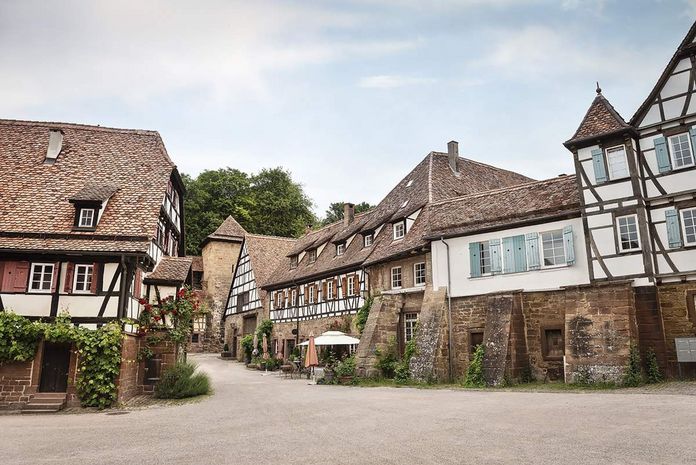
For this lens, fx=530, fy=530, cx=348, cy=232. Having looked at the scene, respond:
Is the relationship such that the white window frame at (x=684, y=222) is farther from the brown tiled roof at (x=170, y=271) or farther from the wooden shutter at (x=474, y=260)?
the brown tiled roof at (x=170, y=271)

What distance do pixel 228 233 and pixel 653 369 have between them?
134 ft

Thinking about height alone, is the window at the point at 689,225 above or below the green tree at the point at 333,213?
below

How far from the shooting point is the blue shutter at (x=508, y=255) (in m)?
20.0

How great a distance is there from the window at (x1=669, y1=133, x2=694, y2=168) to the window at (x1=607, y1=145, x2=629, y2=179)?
1416 millimetres

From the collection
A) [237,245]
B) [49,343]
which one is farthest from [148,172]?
[237,245]

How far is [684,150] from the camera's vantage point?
56.5ft

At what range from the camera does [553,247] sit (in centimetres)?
1912

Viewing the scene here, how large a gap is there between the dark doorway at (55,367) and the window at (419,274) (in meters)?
13.9

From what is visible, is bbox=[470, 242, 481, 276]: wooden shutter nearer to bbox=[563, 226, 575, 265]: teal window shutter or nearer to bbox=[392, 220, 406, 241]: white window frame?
bbox=[563, 226, 575, 265]: teal window shutter

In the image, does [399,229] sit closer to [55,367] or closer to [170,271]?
[170,271]

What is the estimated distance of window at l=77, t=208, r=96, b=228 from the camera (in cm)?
1790

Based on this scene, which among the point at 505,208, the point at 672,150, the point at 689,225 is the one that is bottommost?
the point at 689,225

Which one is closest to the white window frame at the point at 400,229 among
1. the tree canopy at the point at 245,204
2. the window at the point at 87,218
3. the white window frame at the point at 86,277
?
the window at the point at 87,218

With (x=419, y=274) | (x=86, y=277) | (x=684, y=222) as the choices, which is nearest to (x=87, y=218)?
(x=86, y=277)
